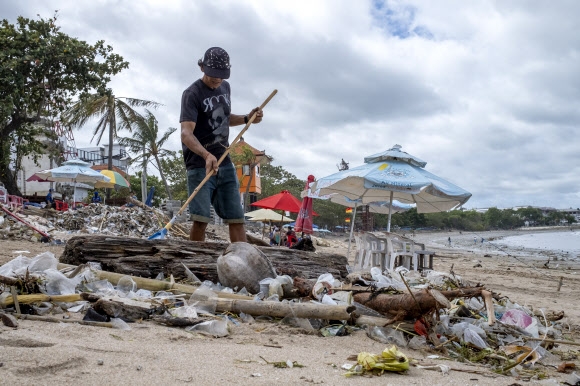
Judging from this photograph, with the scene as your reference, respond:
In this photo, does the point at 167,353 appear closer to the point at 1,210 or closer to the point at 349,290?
the point at 349,290

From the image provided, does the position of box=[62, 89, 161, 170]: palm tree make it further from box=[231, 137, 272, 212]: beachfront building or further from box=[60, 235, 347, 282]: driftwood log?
box=[60, 235, 347, 282]: driftwood log

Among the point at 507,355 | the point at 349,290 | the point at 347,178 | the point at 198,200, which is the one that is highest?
the point at 347,178

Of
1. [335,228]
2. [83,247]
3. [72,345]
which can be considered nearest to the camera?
[72,345]

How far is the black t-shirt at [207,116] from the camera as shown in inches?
160

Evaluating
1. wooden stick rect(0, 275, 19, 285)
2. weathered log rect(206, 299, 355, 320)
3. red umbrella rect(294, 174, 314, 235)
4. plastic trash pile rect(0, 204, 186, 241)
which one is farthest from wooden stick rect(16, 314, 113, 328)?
plastic trash pile rect(0, 204, 186, 241)

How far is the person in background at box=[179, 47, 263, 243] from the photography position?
3.99 m

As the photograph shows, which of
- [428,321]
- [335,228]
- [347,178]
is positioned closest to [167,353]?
[428,321]

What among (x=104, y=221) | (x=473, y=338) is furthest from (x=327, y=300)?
(x=104, y=221)

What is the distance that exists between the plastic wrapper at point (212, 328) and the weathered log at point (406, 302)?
1006 millimetres

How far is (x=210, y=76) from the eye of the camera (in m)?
4.03

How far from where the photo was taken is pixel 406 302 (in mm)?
2869

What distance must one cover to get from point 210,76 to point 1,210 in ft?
30.8

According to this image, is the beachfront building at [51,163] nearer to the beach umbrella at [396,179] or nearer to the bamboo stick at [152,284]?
the beach umbrella at [396,179]

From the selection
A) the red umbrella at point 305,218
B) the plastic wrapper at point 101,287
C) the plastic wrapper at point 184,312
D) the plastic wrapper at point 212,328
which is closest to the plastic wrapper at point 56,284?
the plastic wrapper at point 101,287
